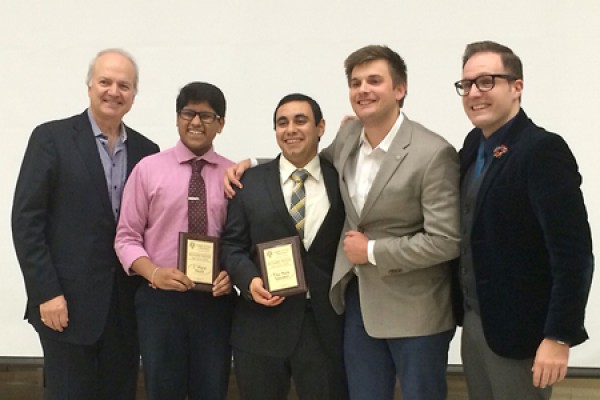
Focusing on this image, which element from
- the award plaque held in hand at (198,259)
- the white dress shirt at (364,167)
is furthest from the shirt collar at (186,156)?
the white dress shirt at (364,167)

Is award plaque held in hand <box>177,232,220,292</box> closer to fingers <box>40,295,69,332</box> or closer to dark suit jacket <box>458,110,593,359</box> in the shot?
fingers <box>40,295,69,332</box>

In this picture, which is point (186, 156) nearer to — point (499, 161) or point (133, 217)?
point (133, 217)

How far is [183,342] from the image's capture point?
238cm

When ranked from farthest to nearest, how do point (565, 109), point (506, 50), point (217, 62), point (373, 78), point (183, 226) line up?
point (217, 62) < point (565, 109) < point (183, 226) < point (373, 78) < point (506, 50)

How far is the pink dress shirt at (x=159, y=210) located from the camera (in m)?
2.40

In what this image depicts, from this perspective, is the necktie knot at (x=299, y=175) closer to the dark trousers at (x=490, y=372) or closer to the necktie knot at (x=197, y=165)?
the necktie knot at (x=197, y=165)

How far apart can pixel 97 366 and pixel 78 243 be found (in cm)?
52

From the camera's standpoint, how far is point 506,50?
2.05 m

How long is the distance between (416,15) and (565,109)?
0.87m

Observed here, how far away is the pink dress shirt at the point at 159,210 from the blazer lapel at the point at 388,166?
62 centimetres

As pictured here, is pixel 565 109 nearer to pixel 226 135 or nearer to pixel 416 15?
pixel 416 15

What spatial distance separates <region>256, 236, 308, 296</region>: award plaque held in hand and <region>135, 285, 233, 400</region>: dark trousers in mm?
339

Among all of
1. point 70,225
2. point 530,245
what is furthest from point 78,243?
point 530,245

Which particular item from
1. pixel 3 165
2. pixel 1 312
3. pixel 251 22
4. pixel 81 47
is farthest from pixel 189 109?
pixel 1 312
